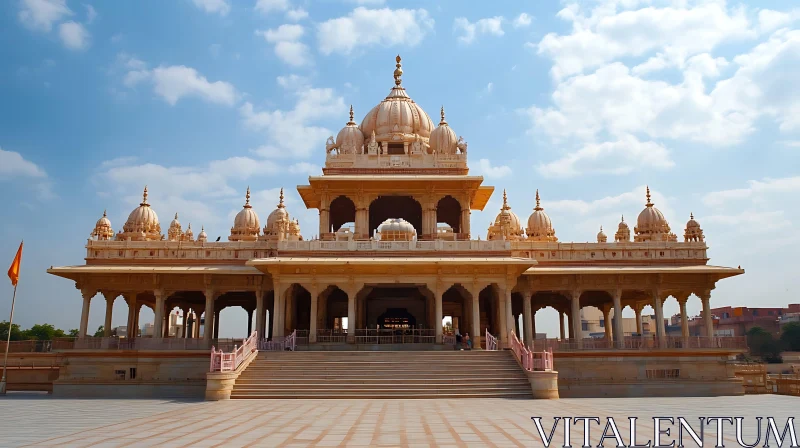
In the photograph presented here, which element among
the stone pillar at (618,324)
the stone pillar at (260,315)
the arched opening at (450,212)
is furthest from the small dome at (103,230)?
the stone pillar at (618,324)

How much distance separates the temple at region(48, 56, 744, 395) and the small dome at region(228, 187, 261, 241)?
0.60m

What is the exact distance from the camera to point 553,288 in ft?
108

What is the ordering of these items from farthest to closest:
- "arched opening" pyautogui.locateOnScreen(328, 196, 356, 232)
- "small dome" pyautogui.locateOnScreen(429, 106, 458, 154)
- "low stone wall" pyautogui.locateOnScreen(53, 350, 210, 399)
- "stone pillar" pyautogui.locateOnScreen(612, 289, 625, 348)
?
"arched opening" pyautogui.locateOnScreen(328, 196, 356, 232) → "small dome" pyautogui.locateOnScreen(429, 106, 458, 154) → "stone pillar" pyautogui.locateOnScreen(612, 289, 625, 348) → "low stone wall" pyautogui.locateOnScreen(53, 350, 210, 399)

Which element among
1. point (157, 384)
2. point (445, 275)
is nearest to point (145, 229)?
point (157, 384)

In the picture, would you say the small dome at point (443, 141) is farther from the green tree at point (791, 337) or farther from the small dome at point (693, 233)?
the green tree at point (791, 337)

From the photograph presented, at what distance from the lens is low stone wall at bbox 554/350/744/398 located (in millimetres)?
28422

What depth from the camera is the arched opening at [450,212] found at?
121 feet

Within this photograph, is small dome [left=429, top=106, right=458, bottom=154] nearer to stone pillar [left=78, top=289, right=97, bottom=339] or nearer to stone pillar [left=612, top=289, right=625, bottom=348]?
stone pillar [left=612, top=289, right=625, bottom=348]

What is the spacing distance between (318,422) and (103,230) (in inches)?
1103

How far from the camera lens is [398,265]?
2877 centimetres

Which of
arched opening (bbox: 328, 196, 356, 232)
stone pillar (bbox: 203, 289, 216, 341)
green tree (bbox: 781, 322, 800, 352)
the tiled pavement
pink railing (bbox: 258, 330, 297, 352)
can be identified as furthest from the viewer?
green tree (bbox: 781, 322, 800, 352)

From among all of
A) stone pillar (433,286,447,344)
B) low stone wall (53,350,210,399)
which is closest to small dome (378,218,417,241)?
stone pillar (433,286,447,344)

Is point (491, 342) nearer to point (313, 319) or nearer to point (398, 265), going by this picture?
point (398, 265)

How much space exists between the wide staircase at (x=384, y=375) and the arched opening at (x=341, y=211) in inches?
539
